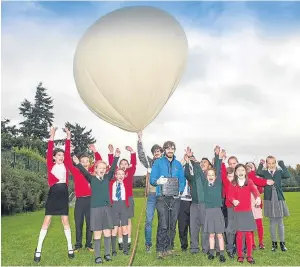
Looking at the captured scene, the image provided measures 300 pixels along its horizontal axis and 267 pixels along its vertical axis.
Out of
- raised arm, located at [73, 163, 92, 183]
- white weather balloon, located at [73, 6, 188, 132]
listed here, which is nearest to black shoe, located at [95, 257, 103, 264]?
raised arm, located at [73, 163, 92, 183]

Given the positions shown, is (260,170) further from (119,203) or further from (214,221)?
(119,203)

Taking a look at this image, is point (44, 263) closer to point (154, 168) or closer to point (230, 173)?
point (154, 168)

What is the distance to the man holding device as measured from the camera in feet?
25.7

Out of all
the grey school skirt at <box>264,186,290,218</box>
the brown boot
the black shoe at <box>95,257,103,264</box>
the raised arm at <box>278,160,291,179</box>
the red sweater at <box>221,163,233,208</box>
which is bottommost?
the black shoe at <box>95,257,103,264</box>

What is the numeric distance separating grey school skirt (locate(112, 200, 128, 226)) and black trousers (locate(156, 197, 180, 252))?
27.2 inches

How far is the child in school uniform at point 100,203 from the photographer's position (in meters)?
7.44

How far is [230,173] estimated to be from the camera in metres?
8.12

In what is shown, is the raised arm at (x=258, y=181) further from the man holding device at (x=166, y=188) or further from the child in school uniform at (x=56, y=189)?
the child in school uniform at (x=56, y=189)

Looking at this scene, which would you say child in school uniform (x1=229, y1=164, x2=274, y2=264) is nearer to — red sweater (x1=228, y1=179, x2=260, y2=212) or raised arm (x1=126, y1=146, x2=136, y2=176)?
red sweater (x1=228, y1=179, x2=260, y2=212)

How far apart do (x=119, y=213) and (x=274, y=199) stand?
2.82m

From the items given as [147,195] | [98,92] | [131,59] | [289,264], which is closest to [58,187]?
[147,195]

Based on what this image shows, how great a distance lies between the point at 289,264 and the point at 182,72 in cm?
468

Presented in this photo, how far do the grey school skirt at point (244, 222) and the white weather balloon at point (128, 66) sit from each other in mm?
2789

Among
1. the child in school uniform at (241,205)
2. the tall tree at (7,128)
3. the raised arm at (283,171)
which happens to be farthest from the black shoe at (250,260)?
the tall tree at (7,128)
